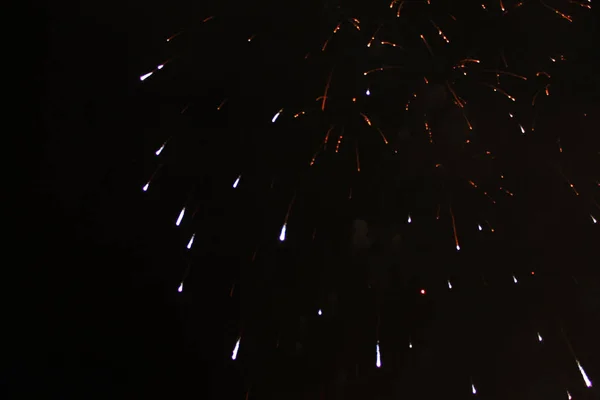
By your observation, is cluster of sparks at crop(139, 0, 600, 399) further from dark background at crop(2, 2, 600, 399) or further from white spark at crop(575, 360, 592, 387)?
white spark at crop(575, 360, 592, 387)

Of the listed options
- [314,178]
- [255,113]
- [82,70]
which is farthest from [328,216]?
[82,70]

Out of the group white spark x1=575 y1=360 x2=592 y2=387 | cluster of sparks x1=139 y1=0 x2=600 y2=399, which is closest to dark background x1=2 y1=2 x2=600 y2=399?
cluster of sparks x1=139 y1=0 x2=600 y2=399

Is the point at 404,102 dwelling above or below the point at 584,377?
above

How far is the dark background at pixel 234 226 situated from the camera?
875 mm

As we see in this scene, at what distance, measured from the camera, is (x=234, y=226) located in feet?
2.93

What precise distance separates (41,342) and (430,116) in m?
0.71

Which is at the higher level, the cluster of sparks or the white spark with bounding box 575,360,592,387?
the cluster of sparks

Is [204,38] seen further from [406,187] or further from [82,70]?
[406,187]

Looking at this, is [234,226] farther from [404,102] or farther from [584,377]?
[584,377]

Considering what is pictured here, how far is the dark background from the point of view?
0.87 meters

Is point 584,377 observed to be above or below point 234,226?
below

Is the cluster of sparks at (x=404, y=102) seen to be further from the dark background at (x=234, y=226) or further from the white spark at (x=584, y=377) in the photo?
the white spark at (x=584, y=377)

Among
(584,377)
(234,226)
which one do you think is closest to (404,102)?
(234,226)

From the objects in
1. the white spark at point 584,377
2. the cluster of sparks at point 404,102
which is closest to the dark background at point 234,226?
the cluster of sparks at point 404,102
